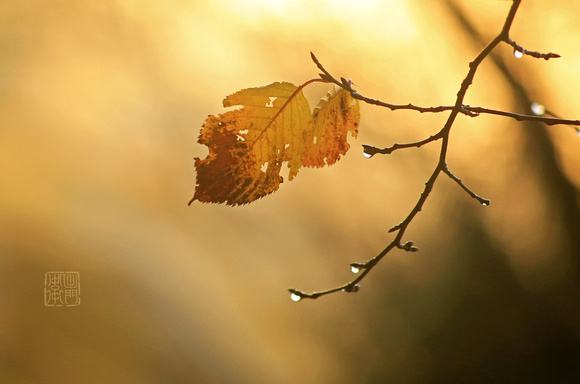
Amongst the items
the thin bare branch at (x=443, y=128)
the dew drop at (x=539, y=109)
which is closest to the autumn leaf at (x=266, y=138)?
the thin bare branch at (x=443, y=128)

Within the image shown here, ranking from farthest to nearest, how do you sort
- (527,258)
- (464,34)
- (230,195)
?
1. (527,258)
2. (464,34)
3. (230,195)

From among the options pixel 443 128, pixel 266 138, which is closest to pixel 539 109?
pixel 443 128

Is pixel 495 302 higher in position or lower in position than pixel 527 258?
lower

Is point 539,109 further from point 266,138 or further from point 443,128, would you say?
point 266,138

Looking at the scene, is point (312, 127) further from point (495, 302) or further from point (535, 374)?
point (535, 374)

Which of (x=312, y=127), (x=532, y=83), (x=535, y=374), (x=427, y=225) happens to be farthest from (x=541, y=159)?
(x=312, y=127)

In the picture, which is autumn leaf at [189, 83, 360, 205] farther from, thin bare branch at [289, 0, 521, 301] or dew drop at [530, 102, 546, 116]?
dew drop at [530, 102, 546, 116]

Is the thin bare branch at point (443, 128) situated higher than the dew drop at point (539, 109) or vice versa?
the dew drop at point (539, 109)

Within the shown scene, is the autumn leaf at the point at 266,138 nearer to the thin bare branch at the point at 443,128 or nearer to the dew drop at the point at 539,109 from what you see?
the thin bare branch at the point at 443,128

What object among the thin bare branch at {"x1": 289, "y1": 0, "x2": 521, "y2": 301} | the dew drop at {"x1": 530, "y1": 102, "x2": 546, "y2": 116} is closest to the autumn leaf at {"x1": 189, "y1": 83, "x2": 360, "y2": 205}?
the thin bare branch at {"x1": 289, "y1": 0, "x2": 521, "y2": 301}
